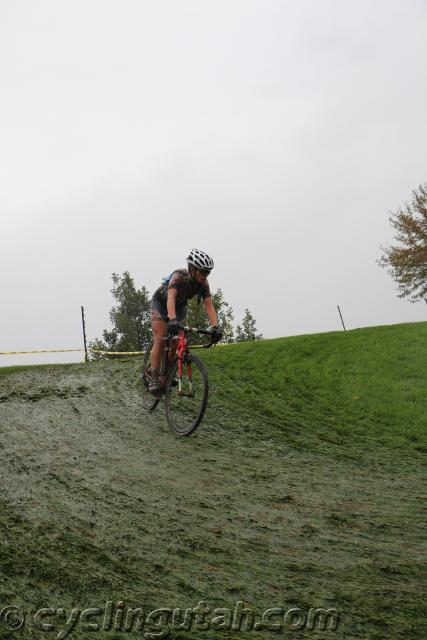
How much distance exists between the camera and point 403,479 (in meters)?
7.11

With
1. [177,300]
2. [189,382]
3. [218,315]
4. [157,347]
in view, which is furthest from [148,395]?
[218,315]

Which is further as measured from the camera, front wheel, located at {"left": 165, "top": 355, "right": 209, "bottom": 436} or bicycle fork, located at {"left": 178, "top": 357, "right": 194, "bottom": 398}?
bicycle fork, located at {"left": 178, "top": 357, "right": 194, "bottom": 398}

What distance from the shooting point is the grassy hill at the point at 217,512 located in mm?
3180

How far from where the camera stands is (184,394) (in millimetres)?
8766

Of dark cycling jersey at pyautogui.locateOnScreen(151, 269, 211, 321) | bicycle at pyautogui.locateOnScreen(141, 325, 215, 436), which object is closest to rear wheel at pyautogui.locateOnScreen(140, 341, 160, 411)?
bicycle at pyautogui.locateOnScreen(141, 325, 215, 436)

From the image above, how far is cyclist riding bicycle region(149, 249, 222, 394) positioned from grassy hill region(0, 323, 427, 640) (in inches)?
50.8

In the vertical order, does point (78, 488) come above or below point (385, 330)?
below

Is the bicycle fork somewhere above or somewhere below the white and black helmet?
below

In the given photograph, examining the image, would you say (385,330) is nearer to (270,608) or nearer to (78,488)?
(78,488)

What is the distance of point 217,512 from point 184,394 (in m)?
3.90

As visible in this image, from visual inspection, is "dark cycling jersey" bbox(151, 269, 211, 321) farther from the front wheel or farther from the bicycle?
the front wheel

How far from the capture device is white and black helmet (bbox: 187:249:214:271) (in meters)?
8.25

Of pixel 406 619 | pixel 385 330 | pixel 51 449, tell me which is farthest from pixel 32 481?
pixel 385 330

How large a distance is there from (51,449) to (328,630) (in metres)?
4.89
